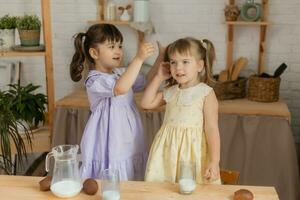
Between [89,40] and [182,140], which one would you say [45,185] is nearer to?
[182,140]

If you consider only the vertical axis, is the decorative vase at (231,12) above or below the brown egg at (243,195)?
above

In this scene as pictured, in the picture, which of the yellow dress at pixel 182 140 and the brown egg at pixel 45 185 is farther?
the yellow dress at pixel 182 140

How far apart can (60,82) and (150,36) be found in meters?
0.90

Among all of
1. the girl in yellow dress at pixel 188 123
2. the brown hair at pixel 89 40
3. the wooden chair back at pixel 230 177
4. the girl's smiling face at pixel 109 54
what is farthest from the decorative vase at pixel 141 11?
the wooden chair back at pixel 230 177

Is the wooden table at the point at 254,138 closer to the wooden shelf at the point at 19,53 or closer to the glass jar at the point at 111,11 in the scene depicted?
the wooden shelf at the point at 19,53

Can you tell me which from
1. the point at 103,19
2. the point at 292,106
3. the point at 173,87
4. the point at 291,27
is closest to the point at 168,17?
the point at 103,19

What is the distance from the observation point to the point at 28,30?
3051 millimetres

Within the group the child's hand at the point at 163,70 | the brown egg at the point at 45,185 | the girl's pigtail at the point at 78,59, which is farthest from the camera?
the girl's pigtail at the point at 78,59

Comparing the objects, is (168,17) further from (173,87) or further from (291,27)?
(173,87)

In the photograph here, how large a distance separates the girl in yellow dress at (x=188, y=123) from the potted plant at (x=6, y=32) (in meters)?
1.70

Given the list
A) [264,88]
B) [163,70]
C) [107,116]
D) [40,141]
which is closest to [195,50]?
[163,70]

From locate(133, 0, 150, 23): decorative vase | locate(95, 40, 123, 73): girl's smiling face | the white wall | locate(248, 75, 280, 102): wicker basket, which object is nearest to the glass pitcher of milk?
locate(95, 40, 123, 73): girl's smiling face

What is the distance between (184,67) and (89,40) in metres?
0.49

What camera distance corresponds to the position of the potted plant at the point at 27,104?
2795 millimetres
